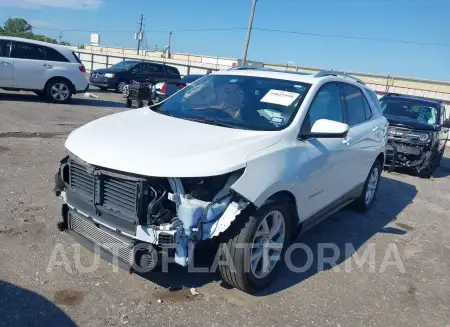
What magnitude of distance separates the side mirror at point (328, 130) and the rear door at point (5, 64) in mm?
11140

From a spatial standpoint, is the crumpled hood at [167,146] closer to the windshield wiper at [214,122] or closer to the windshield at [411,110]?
the windshield wiper at [214,122]

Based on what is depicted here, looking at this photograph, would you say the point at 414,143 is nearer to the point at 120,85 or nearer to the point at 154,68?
the point at 120,85

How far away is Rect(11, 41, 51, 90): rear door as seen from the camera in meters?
12.2

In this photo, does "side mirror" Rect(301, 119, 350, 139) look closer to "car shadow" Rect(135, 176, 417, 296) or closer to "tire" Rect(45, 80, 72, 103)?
"car shadow" Rect(135, 176, 417, 296)

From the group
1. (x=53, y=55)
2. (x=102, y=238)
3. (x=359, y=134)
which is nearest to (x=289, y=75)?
(x=359, y=134)

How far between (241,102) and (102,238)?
6.16ft

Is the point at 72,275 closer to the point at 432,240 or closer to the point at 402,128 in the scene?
the point at 432,240

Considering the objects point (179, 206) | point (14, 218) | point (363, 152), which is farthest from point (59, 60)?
point (179, 206)

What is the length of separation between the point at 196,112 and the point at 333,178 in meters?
1.59

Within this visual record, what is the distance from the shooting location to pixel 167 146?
3.17m

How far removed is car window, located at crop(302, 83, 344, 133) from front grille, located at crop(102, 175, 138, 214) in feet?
5.49

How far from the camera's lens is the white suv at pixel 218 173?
116 inches

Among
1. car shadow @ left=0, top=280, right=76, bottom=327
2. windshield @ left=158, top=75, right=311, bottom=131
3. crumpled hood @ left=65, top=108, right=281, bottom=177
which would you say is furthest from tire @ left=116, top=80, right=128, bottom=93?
car shadow @ left=0, top=280, right=76, bottom=327

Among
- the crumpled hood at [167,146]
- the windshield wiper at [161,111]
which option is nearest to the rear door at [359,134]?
the crumpled hood at [167,146]
